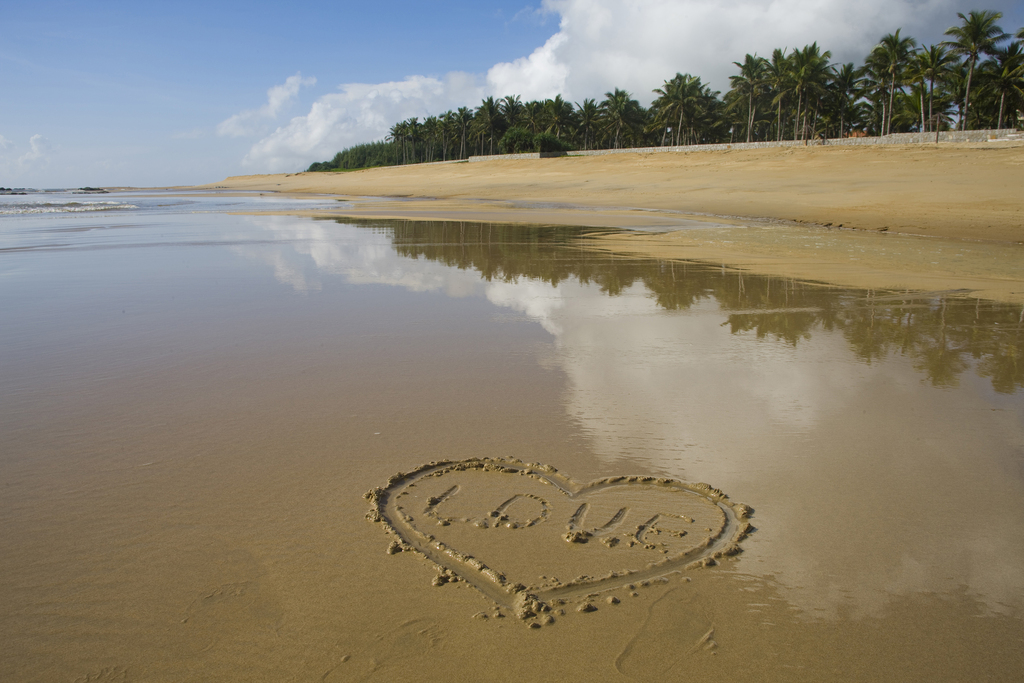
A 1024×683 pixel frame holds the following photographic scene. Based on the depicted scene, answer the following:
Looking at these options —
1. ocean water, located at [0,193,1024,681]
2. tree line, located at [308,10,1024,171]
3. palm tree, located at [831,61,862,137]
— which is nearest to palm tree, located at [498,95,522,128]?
tree line, located at [308,10,1024,171]

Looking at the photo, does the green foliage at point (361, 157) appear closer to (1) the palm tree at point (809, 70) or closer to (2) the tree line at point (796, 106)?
(2) the tree line at point (796, 106)

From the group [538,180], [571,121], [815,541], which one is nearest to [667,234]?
[815,541]

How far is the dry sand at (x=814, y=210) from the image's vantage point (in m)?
8.70

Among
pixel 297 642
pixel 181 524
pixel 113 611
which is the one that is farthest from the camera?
pixel 181 524

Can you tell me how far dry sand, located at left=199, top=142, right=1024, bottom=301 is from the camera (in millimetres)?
8703

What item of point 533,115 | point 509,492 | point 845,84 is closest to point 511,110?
point 533,115

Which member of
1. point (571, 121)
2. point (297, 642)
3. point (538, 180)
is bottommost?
point (297, 642)

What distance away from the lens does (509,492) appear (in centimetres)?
266

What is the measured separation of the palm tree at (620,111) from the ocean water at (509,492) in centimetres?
7117

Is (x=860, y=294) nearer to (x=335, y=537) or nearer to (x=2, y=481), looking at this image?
(x=335, y=537)

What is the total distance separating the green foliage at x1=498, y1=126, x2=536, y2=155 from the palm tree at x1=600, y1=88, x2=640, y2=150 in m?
18.2

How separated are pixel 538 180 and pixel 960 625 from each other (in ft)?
108

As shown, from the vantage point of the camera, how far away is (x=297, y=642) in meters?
1.85

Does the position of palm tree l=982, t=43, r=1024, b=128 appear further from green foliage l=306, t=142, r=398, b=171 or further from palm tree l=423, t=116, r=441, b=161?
green foliage l=306, t=142, r=398, b=171
